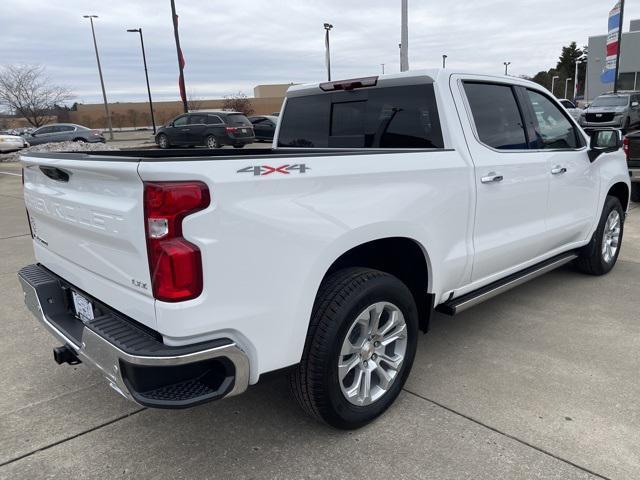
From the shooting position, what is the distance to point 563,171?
4.07 meters

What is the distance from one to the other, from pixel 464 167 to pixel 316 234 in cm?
126

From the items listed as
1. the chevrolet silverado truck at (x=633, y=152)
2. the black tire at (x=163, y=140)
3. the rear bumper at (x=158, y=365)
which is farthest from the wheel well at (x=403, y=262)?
the black tire at (x=163, y=140)

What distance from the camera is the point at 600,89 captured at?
5359 cm

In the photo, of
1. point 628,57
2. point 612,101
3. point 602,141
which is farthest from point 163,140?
point 628,57

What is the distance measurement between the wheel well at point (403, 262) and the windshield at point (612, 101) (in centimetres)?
2235

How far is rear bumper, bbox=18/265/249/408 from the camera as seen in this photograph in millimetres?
2031

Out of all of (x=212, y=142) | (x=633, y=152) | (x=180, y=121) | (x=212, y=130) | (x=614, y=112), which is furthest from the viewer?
(x=180, y=121)

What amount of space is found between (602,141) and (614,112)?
63.8 ft

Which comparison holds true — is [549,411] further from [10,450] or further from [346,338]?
[10,450]

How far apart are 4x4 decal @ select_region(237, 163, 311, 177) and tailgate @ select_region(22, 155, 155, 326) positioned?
43cm

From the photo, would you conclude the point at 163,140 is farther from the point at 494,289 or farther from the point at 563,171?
the point at 494,289

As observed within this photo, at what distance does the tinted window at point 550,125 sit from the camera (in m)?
4.01

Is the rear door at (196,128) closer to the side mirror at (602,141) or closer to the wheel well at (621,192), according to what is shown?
the wheel well at (621,192)

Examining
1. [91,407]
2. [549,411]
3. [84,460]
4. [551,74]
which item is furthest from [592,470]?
[551,74]
